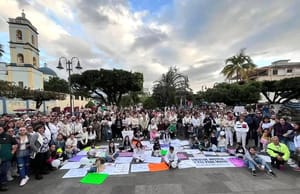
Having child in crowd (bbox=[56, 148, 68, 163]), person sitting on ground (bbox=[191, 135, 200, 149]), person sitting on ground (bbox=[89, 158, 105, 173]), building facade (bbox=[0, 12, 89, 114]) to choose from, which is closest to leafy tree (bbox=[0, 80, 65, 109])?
building facade (bbox=[0, 12, 89, 114])

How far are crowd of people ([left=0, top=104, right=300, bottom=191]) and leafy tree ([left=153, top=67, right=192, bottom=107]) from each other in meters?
9.85

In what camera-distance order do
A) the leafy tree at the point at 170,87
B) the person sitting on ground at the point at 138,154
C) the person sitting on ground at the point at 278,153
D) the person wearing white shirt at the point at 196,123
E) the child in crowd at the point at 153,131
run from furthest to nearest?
the leafy tree at the point at 170,87
the person wearing white shirt at the point at 196,123
the child in crowd at the point at 153,131
the person sitting on ground at the point at 138,154
the person sitting on ground at the point at 278,153

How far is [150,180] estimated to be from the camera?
5.86 metres

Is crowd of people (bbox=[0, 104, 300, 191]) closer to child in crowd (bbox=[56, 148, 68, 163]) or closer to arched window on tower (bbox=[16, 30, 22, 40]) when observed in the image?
child in crowd (bbox=[56, 148, 68, 163])

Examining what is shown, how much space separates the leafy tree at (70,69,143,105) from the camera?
98.4 feet

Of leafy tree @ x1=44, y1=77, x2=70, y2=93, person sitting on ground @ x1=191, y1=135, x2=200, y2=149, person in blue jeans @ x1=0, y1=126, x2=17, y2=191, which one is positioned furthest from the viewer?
leafy tree @ x1=44, y1=77, x2=70, y2=93

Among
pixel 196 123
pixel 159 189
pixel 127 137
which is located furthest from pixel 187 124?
pixel 159 189

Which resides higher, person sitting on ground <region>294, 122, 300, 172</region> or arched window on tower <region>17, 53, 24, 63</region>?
arched window on tower <region>17, 53, 24, 63</region>

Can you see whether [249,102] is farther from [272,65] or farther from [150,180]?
[272,65]

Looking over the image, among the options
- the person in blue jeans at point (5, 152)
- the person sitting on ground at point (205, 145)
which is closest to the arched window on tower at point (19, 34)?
the person in blue jeans at point (5, 152)

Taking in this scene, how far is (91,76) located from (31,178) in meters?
24.9

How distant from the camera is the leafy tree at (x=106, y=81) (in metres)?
30.0

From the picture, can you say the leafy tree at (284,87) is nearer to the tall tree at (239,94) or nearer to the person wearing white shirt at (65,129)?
the tall tree at (239,94)

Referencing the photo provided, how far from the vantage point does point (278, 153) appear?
6.64 meters
